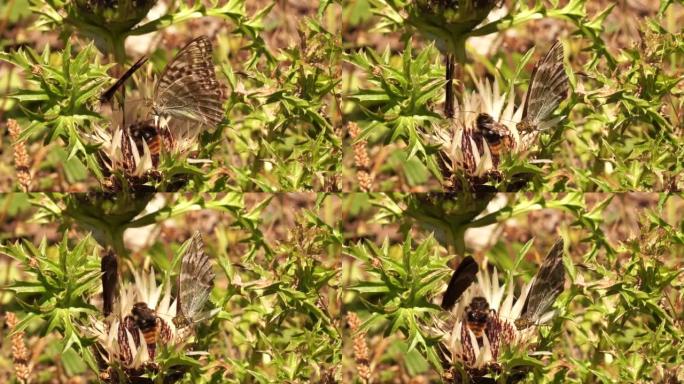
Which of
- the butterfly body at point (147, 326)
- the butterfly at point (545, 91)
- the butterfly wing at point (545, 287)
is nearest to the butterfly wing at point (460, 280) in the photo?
the butterfly wing at point (545, 287)

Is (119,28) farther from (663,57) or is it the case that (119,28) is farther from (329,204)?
(663,57)

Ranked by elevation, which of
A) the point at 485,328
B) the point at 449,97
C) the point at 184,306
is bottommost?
the point at 485,328

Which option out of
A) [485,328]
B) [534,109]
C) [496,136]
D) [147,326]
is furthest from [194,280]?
Result: [534,109]

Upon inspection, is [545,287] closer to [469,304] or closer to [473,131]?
[469,304]

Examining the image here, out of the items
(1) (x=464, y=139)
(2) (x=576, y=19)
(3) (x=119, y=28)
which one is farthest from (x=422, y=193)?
(3) (x=119, y=28)

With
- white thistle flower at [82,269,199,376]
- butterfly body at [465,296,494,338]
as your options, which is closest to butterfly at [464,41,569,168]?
butterfly body at [465,296,494,338]

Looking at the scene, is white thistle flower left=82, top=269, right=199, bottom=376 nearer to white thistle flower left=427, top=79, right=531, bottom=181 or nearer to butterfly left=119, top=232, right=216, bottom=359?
butterfly left=119, top=232, right=216, bottom=359
